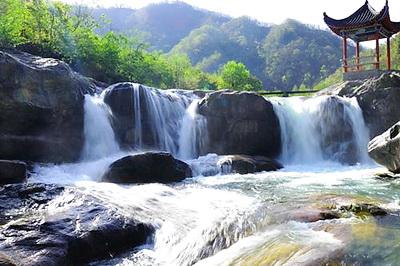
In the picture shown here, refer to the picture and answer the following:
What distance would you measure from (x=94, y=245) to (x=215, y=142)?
1307cm

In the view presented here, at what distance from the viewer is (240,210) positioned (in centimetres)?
784

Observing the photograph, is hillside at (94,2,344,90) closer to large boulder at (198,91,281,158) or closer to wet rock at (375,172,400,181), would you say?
large boulder at (198,91,281,158)

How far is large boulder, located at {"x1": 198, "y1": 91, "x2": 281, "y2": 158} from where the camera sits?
1945cm

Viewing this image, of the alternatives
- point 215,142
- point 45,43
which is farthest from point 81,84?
point 45,43

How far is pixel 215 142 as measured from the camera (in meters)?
19.5

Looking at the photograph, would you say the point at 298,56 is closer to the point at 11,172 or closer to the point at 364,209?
the point at 11,172

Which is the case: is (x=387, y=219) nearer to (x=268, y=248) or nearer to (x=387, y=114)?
(x=268, y=248)

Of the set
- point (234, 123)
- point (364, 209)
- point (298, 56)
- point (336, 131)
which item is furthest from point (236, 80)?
point (298, 56)

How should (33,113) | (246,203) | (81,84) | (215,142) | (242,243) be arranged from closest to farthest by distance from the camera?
(242,243)
(246,203)
(33,113)
(81,84)
(215,142)

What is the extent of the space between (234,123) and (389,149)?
8218 mm

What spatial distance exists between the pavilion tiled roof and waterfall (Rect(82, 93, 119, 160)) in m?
14.3

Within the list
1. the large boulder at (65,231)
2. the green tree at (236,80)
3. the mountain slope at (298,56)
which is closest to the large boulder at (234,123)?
the large boulder at (65,231)

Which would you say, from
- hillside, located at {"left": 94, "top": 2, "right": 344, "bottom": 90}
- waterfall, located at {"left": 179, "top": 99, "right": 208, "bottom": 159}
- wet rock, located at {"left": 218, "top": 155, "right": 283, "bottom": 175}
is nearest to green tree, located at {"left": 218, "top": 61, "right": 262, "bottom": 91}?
waterfall, located at {"left": 179, "top": 99, "right": 208, "bottom": 159}

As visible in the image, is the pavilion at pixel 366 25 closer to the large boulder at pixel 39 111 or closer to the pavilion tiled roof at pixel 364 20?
the pavilion tiled roof at pixel 364 20
